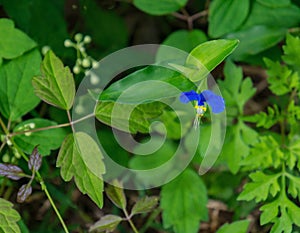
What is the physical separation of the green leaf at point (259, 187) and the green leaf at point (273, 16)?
0.62 metres

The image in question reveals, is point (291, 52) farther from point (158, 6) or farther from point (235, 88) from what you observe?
point (158, 6)

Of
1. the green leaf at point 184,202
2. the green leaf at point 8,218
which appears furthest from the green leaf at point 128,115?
the green leaf at point 184,202

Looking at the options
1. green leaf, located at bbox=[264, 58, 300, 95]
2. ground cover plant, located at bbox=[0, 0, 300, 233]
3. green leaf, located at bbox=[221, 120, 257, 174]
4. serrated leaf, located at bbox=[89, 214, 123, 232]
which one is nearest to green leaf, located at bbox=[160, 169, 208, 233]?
ground cover plant, located at bbox=[0, 0, 300, 233]

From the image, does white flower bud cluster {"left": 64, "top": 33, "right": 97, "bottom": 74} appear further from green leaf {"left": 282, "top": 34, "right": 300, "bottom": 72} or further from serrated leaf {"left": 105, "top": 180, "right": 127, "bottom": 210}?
green leaf {"left": 282, "top": 34, "right": 300, "bottom": 72}

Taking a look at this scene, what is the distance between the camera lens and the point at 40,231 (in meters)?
2.16

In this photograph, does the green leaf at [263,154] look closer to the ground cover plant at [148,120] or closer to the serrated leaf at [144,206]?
the ground cover plant at [148,120]

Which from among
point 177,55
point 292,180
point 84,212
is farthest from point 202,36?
point 84,212

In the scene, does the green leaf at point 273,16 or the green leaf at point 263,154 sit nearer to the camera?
the green leaf at point 263,154

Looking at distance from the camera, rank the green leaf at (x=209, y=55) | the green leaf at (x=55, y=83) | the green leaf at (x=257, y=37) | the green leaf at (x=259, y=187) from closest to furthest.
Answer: the green leaf at (x=209, y=55)
the green leaf at (x=55, y=83)
the green leaf at (x=259, y=187)
the green leaf at (x=257, y=37)

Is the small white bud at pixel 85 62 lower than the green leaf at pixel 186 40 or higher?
higher

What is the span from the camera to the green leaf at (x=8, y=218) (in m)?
1.61

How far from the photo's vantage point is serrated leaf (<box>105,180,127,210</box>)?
184 cm

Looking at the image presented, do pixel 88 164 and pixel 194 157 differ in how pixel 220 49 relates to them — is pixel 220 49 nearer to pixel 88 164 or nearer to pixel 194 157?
pixel 88 164

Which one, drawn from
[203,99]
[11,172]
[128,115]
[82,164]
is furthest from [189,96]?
[11,172]
